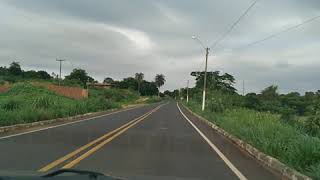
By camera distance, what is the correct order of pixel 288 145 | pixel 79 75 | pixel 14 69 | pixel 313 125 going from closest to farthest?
pixel 288 145, pixel 313 125, pixel 14 69, pixel 79 75

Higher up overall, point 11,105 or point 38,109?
point 11,105

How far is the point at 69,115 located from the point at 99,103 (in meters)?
21.9

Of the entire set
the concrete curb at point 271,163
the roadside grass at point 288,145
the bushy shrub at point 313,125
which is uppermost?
the bushy shrub at point 313,125

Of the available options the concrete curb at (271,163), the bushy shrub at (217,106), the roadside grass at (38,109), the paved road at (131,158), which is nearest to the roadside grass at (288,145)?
the concrete curb at (271,163)

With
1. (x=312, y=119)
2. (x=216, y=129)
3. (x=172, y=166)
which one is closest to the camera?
(x=172, y=166)

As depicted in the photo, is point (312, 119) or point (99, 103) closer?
point (312, 119)

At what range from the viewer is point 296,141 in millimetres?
14859

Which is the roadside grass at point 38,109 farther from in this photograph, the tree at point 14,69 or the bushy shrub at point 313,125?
the tree at point 14,69

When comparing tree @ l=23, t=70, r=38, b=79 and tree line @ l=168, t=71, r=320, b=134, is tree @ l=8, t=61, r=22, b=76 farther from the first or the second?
tree line @ l=168, t=71, r=320, b=134

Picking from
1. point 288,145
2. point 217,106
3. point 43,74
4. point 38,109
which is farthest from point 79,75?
point 288,145

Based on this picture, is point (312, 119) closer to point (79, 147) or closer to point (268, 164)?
point (268, 164)

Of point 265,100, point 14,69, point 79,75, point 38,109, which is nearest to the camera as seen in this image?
point 38,109

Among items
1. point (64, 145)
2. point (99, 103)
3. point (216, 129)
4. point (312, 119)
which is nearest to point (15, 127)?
point (64, 145)

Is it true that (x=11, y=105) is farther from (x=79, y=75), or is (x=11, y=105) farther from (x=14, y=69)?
(x=79, y=75)
